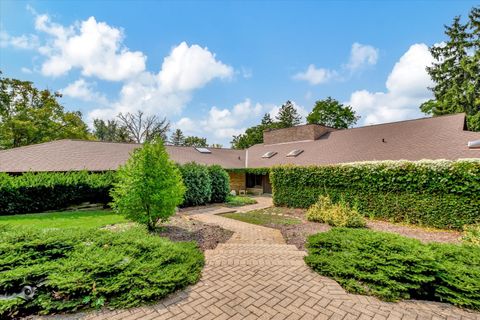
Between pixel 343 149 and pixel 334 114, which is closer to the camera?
pixel 343 149

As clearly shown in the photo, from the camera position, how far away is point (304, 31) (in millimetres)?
9211

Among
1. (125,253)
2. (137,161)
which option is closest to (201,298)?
(125,253)

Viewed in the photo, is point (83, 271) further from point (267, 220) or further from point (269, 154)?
point (269, 154)

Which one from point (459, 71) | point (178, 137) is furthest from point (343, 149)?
point (178, 137)

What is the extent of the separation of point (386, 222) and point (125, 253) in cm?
1017

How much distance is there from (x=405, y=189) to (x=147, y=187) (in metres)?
10.1

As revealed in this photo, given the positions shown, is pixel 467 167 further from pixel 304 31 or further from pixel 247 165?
pixel 247 165

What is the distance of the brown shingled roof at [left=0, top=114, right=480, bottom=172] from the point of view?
41.1 ft

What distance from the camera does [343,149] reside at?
1727cm

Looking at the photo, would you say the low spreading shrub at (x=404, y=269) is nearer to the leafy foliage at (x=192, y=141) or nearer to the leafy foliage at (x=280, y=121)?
the leafy foliage at (x=280, y=121)

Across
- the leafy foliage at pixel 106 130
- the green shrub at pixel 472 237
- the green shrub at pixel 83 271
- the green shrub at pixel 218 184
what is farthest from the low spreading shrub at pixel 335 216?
the leafy foliage at pixel 106 130

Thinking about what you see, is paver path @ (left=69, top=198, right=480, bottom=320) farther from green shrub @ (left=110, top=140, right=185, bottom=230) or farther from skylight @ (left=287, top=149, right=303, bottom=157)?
skylight @ (left=287, top=149, right=303, bottom=157)

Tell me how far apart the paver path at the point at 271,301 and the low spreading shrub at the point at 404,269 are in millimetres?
172

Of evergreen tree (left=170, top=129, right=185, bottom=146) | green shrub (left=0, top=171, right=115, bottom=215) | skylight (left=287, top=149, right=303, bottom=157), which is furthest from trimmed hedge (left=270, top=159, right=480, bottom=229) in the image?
evergreen tree (left=170, top=129, right=185, bottom=146)
